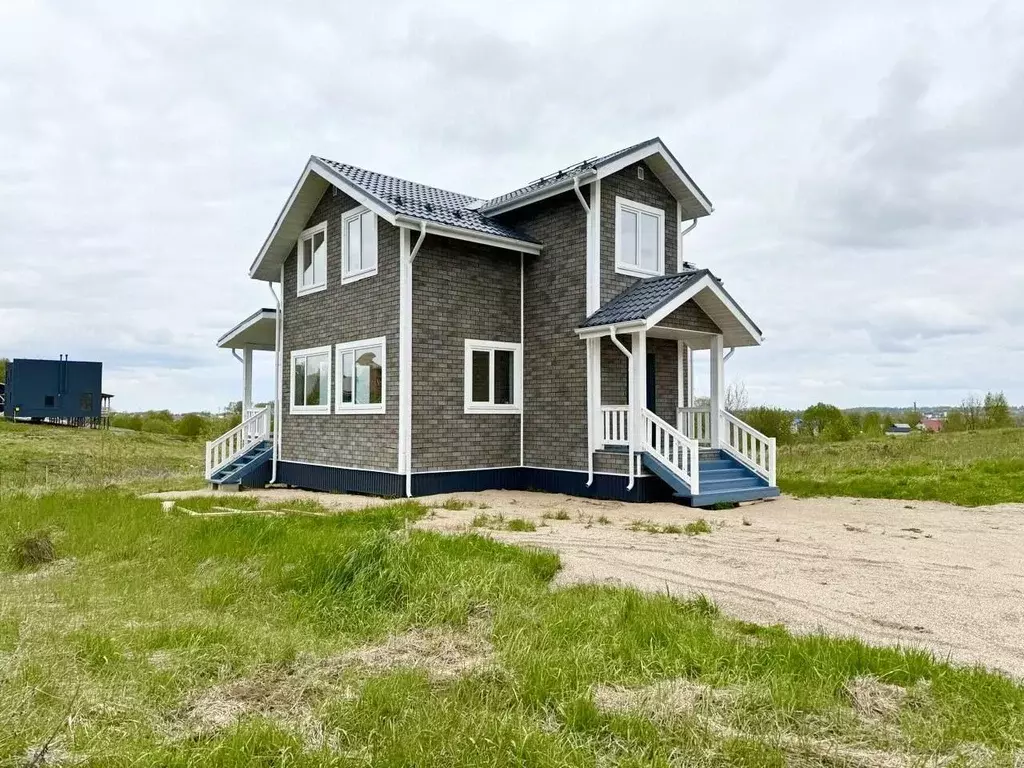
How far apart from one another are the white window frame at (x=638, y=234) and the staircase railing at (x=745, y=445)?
3218mm

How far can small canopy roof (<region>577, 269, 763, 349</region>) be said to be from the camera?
11.6 metres

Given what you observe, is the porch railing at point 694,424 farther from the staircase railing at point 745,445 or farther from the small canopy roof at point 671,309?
the small canopy roof at point 671,309

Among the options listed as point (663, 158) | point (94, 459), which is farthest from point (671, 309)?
point (94, 459)

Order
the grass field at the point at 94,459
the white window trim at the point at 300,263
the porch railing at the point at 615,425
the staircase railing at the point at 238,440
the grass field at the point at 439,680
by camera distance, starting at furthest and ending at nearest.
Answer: the grass field at the point at 94,459
the staircase railing at the point at 238,440
the white window trim at the point at 300,263
the porch railing at the point at 615,425
the grass field at the point at 439,680

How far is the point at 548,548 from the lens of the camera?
726 cm

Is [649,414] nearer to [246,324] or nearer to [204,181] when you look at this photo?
[246,324]

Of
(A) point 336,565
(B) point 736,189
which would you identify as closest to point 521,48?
(B) point 736,189

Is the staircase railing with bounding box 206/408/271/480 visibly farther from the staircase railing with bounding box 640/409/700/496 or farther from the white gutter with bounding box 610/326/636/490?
the staircase railing with bounding box 640/409/700/496

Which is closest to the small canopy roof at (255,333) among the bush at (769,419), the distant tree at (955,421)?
the bush at (769,419)

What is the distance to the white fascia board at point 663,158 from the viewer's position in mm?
12570

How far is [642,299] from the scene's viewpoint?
39.8 ft

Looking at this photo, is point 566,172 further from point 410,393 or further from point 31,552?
point 31,552

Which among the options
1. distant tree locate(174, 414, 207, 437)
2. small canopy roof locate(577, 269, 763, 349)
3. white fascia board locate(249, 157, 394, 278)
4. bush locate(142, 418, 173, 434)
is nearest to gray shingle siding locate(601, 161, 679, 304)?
small canopy roof locate(577, 269, 763, 349)

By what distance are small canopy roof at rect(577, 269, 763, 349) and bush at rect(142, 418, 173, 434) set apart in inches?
1210
